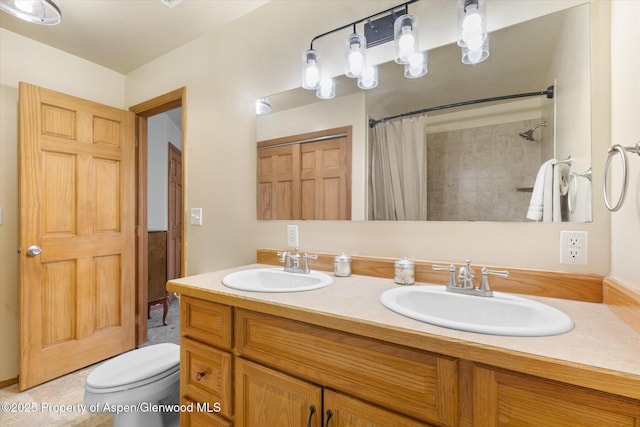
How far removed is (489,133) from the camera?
1130mm

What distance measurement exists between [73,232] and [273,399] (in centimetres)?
210

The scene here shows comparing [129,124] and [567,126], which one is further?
[129,124]

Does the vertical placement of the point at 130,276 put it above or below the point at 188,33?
below

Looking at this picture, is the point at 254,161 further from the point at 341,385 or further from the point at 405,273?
the point at 341,385

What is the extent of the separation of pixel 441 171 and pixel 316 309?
78 cm

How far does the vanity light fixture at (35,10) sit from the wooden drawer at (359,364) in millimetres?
1882

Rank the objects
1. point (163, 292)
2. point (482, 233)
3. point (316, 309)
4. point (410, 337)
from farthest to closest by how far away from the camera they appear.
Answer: point (163, 292)
point (482, 233)
point (316, 309)
point (410, 337)

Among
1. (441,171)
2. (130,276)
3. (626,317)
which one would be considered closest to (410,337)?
(626,317)

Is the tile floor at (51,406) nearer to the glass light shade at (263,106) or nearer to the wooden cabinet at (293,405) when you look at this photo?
the wooden cabinet at (293,405)

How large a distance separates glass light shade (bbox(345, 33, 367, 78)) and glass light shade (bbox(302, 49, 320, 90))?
0.60 ft

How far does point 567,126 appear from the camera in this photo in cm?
103

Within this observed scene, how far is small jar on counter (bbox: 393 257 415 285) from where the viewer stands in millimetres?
1173

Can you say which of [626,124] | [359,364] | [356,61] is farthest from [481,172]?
[359,364]

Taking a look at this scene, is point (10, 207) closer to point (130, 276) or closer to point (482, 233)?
point (130, 276)
